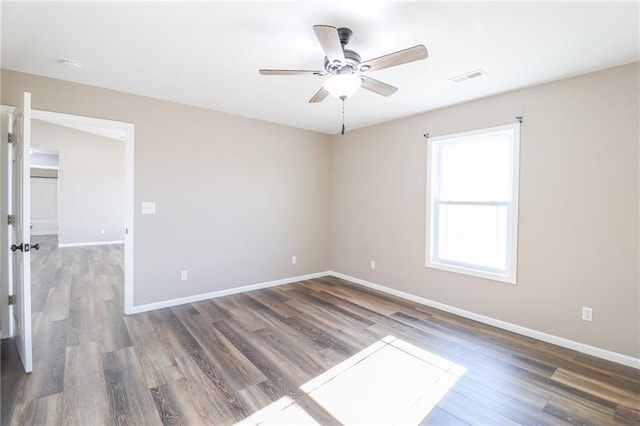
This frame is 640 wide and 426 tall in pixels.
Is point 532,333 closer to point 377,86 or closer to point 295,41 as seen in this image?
point 377,86

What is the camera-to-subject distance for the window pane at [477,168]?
11.0 feet

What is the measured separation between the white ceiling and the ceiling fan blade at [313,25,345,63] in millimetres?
283

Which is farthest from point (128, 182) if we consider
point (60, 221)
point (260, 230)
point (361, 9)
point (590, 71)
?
point (60, 221)

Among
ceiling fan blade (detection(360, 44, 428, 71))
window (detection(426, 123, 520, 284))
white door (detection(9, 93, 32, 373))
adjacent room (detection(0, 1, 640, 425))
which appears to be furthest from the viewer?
window (detection(426, 123, 520, 284))

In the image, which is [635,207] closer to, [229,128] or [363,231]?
[363,231]

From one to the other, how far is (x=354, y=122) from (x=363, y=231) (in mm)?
1774

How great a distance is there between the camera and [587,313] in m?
2.73

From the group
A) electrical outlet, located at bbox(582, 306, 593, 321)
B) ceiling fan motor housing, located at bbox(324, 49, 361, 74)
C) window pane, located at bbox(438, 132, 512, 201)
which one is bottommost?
electrical outlet, located at bbox(582, 306, 593, 321)

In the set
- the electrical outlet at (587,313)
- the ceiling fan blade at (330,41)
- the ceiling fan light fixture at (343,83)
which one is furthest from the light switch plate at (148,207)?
the electrical outlet at (587,313)

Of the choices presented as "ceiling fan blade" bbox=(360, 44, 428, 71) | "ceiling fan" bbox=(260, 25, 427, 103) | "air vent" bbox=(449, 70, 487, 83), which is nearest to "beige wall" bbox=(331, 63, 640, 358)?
"air vent" bbox=(449, 70, 487, 83)

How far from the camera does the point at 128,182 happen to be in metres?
3.52

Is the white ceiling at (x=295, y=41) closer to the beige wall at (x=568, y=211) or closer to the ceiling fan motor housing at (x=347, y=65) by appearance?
the ceiling fan motor housing at (x=347, y=65)

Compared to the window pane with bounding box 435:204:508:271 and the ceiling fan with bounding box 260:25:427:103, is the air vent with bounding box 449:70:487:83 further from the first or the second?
the window pane with bounding box 435:204:508:271

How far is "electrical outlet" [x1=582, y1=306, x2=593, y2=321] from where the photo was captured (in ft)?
8.89
